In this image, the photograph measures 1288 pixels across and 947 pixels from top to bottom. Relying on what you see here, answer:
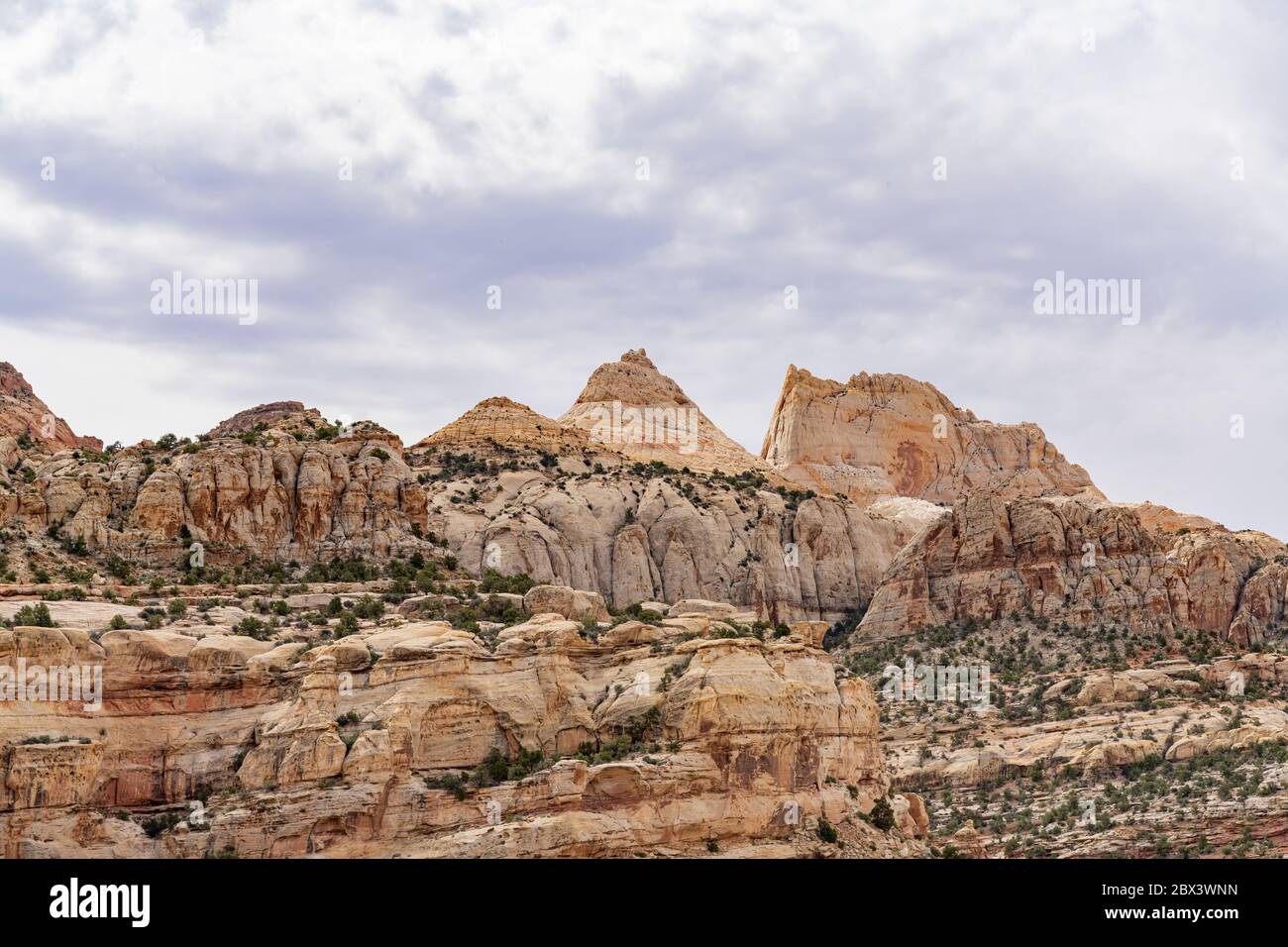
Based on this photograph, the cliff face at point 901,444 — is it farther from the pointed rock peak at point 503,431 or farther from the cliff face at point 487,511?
the pointed rock peak at point 503,431

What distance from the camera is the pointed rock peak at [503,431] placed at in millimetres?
145750

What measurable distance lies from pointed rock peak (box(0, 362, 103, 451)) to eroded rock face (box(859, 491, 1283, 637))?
5467 cm

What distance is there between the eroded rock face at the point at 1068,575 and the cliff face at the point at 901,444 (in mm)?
50373

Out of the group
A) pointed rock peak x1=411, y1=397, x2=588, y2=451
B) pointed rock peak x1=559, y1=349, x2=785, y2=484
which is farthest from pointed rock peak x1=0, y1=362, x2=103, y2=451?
pointed rock peak x1=559, y1=349, x2=785, y2=484

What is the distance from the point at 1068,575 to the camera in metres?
130

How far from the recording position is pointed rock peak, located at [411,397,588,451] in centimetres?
14575

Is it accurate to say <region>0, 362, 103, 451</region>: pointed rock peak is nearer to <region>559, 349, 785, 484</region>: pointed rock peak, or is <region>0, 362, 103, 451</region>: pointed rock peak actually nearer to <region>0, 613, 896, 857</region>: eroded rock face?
<region>559, 349, 785, 484</region>: pointed rock peak

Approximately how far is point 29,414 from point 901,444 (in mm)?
79384

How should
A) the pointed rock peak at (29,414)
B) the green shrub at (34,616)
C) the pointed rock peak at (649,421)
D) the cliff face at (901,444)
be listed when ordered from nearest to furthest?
the green shrub at (34,616), the pointed rock peak at (29,414), the pointed rock peak at (649,421), the cliff face at (901,444)

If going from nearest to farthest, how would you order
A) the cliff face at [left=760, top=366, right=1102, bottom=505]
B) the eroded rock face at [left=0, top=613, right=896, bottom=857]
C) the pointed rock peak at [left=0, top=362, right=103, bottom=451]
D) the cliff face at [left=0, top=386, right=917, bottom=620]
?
the eroded rock face at [left=0, top=613, right=896, bottom=857] < the cliff face at [left=0, top=386, right=917, bottom=620] < the pointed rock peak at [left=0, top=362, right=103, bottom=451] < the cliff face at [left=760, top=366, right=1102, bottom=505]

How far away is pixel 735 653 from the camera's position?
82.3 m

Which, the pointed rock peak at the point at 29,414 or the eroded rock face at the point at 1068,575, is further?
the pointed rock peak at the point at 29,414

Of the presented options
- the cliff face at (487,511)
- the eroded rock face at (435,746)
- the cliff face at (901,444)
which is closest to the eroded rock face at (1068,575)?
the cliff face at (487,511)
